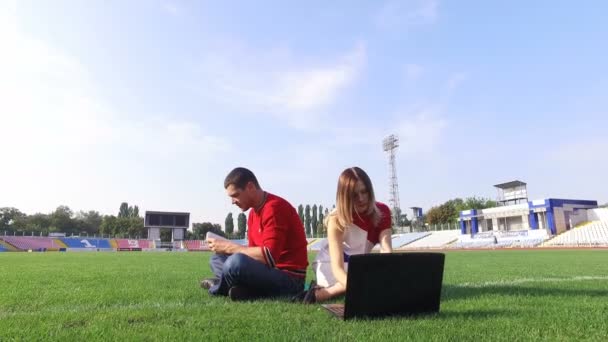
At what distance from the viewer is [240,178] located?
13.2ft

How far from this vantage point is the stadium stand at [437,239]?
2114 inches

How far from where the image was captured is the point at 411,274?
10.1 feet

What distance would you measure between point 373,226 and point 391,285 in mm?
1017

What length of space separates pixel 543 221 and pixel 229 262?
55.2 meters

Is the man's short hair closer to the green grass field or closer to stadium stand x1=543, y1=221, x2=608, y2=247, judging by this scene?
the green grass field

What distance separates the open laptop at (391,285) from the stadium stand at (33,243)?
66.1m

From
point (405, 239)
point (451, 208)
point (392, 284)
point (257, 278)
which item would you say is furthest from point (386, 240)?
point (451, 208)

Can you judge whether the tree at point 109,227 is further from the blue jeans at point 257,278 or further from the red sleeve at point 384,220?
the red sleeve at point 384,220

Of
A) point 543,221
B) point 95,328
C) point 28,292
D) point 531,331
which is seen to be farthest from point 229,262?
point 543,221

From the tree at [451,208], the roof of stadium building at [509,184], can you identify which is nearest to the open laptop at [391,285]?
the roof of stadium building at [509,184]

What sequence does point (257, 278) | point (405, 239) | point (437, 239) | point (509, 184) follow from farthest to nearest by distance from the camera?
point (509, 184), point (405, 239), point (437, 239), point (257, 278)

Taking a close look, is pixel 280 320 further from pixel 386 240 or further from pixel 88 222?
pixel 88 222

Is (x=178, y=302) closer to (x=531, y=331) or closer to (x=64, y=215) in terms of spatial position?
(x=531, y=331)

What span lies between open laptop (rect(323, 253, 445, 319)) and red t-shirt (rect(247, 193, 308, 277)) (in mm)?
871
